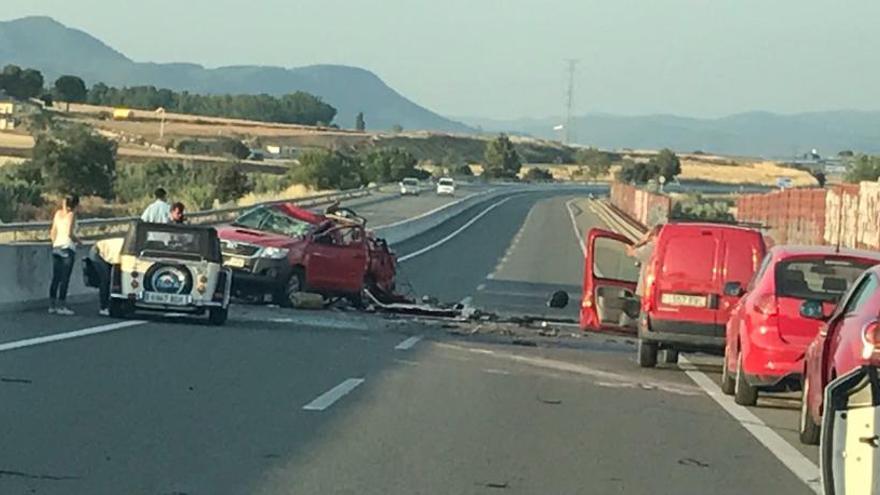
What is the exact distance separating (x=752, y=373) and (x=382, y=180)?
123 metres

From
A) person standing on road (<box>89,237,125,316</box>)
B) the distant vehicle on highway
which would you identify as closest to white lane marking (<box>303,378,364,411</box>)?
the distant vehicle on highway

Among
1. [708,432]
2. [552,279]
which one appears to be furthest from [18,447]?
[552,279]

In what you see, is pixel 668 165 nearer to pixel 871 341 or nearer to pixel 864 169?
pixel 864 169

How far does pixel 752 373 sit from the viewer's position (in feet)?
49.7

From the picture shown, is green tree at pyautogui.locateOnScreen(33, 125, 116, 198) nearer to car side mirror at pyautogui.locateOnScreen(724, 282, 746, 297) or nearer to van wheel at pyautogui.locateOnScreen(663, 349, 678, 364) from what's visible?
van wheel at pyautogui.locateOnScreen(663, 349, 678, 364)

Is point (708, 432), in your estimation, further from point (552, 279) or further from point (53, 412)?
point (552, 279)

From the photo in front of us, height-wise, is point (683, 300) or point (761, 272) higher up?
point (761, 272)

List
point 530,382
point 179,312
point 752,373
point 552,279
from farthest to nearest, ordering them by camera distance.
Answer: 1. point 552,279
2. point 179,312
3. point 530,382
4. point 752,373

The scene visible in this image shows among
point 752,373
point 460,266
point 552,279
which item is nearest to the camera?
point 752,373

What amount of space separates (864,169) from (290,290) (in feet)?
235

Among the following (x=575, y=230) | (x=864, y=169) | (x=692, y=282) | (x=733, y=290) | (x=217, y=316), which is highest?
(x=733, y=290)

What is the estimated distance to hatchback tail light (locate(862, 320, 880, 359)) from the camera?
11188mm

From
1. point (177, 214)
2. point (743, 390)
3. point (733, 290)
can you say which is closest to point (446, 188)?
point (177, 214)

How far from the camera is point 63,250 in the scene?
2195cm
